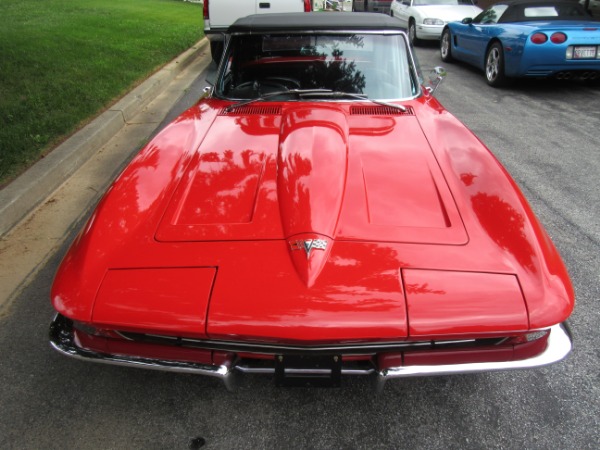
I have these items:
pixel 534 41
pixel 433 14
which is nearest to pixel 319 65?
pixel 534 41

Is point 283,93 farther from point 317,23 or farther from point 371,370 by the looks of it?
point 371,370

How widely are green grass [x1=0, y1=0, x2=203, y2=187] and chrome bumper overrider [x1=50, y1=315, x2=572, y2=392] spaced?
102 inches

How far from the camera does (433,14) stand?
997 centimetres

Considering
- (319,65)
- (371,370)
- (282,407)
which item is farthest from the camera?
(319,65)

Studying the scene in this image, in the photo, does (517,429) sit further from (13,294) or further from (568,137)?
(568,137)

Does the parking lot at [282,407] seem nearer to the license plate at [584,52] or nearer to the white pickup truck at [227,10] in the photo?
the license plate at [584,52]

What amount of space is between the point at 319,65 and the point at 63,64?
4.93m

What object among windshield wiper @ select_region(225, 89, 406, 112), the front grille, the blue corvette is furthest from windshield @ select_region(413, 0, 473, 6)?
the front grille

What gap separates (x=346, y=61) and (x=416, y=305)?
2083 millimetres

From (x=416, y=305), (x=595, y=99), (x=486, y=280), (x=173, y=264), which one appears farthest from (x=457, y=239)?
(x=595, y=99)

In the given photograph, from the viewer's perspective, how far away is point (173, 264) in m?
1.68

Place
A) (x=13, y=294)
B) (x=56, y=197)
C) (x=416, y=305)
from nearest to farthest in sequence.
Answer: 1. (x=416, y=305)
2. (x=13, y=294)
3. (x=56, y=197)

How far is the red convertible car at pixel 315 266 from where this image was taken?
1502mm

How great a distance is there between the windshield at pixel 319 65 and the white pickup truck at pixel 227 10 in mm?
5081
